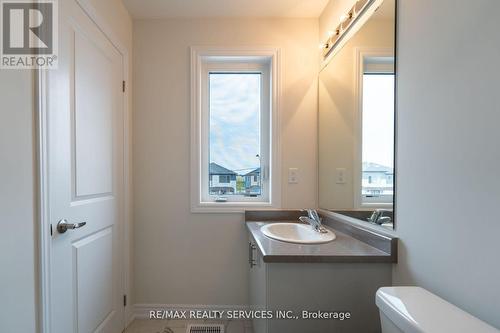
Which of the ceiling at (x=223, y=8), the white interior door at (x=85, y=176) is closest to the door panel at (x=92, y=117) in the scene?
the white interior door at (x=85, y=176)

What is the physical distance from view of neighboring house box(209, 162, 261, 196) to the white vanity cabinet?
3.28 feet

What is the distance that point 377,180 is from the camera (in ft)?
4.16

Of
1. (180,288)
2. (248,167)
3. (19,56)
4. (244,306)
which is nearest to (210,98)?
(248,167)

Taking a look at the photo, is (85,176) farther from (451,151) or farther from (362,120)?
(451,151)

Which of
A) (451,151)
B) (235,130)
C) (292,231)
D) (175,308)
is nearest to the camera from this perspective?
(451,151)

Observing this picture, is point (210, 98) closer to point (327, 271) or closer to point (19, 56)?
point (19, 56)

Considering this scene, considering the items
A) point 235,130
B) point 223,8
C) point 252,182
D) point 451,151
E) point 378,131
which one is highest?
point 223,8

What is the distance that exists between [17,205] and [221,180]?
1362 millimetres

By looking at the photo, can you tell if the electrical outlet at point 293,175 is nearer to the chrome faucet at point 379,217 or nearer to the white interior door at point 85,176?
the chrome faucet at point 379,217

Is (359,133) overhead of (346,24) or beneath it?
beneath

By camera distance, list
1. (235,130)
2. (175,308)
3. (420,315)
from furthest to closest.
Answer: (235,130) → (175,308) → (420,315)

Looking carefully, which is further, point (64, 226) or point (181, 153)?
point (181, 153)

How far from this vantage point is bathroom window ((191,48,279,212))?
2096 mm

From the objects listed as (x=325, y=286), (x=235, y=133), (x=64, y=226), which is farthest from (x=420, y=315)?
(x=235, y=133)
